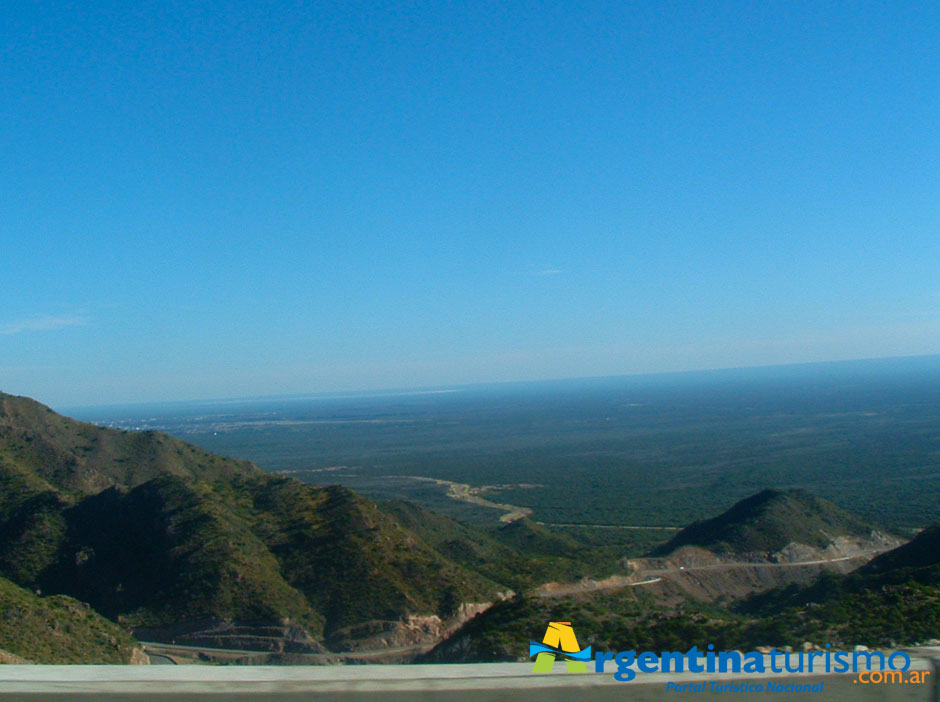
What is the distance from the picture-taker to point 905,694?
4.05 metres

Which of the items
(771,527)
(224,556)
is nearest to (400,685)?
(224,556)

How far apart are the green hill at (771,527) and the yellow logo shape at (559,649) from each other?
33.5 meters

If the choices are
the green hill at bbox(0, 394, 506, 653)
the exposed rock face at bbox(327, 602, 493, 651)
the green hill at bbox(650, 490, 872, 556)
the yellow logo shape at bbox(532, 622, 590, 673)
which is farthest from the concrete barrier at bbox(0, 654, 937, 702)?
the green hill at bbox(650, 490, 872, 556)

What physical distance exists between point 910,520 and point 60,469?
55981 mm

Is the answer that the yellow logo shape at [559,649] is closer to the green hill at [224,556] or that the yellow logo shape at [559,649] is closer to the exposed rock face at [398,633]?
the exposed rock face at [398,633]

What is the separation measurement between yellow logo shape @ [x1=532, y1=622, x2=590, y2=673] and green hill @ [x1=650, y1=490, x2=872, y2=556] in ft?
110

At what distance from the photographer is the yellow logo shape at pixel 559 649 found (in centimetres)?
428

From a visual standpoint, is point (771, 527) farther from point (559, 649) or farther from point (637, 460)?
point (637, 460)

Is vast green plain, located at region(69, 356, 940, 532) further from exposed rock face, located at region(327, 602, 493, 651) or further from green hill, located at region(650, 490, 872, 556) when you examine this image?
exposed rock face, located at region(327, 602, 493, 651)

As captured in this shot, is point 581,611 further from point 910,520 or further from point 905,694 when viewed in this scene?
point 910,520

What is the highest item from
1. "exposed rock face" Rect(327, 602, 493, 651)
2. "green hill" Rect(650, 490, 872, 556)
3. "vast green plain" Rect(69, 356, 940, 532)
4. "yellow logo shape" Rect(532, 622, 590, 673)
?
"yellow logo shape" Rect(532, 622, 590, 673)

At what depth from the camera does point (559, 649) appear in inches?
238

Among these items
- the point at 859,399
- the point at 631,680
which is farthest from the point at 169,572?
the point at 859,399

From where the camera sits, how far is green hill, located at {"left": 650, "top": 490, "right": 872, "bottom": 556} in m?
39.5
